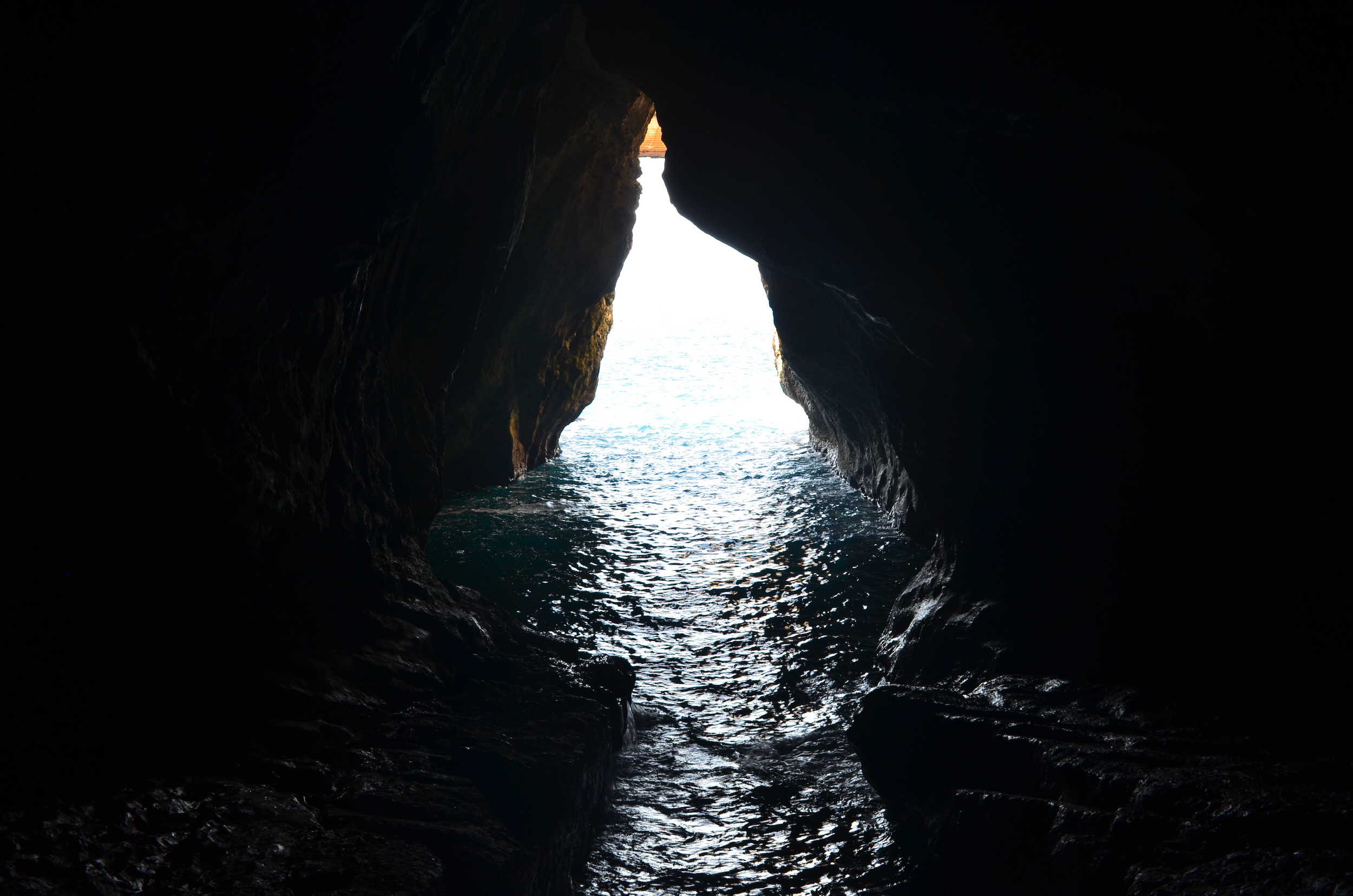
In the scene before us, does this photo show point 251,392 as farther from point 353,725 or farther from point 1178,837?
point 1178,837

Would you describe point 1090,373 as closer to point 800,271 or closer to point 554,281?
point 800,271

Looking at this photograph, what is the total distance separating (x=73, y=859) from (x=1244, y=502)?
709cm

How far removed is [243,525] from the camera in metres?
6.16

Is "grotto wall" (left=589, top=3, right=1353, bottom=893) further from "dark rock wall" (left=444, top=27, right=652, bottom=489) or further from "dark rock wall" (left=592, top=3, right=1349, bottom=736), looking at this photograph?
"dark rock wall" (left=444, top=27, right=652, bottom=489)

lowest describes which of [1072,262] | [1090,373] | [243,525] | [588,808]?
[588,808]

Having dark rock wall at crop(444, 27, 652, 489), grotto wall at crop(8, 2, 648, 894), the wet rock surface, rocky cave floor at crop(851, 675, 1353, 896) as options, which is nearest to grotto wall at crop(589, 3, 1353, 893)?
rocky cave floor at crop(851, 675, 1353, 896)

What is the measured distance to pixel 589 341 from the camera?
71.2 ft

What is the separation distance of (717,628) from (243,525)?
6076 millimetres

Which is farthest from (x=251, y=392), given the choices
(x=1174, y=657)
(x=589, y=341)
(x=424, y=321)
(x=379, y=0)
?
(x=589, y=341)

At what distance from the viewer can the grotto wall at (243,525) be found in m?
4.52

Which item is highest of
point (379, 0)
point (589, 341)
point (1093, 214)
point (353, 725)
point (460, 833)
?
point (589, 341)

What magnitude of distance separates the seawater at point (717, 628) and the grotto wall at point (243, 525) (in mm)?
686

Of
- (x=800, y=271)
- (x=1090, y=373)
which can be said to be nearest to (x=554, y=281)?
(x=800, y=271)

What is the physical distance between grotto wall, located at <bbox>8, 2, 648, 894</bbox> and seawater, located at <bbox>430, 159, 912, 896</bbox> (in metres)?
0.69
